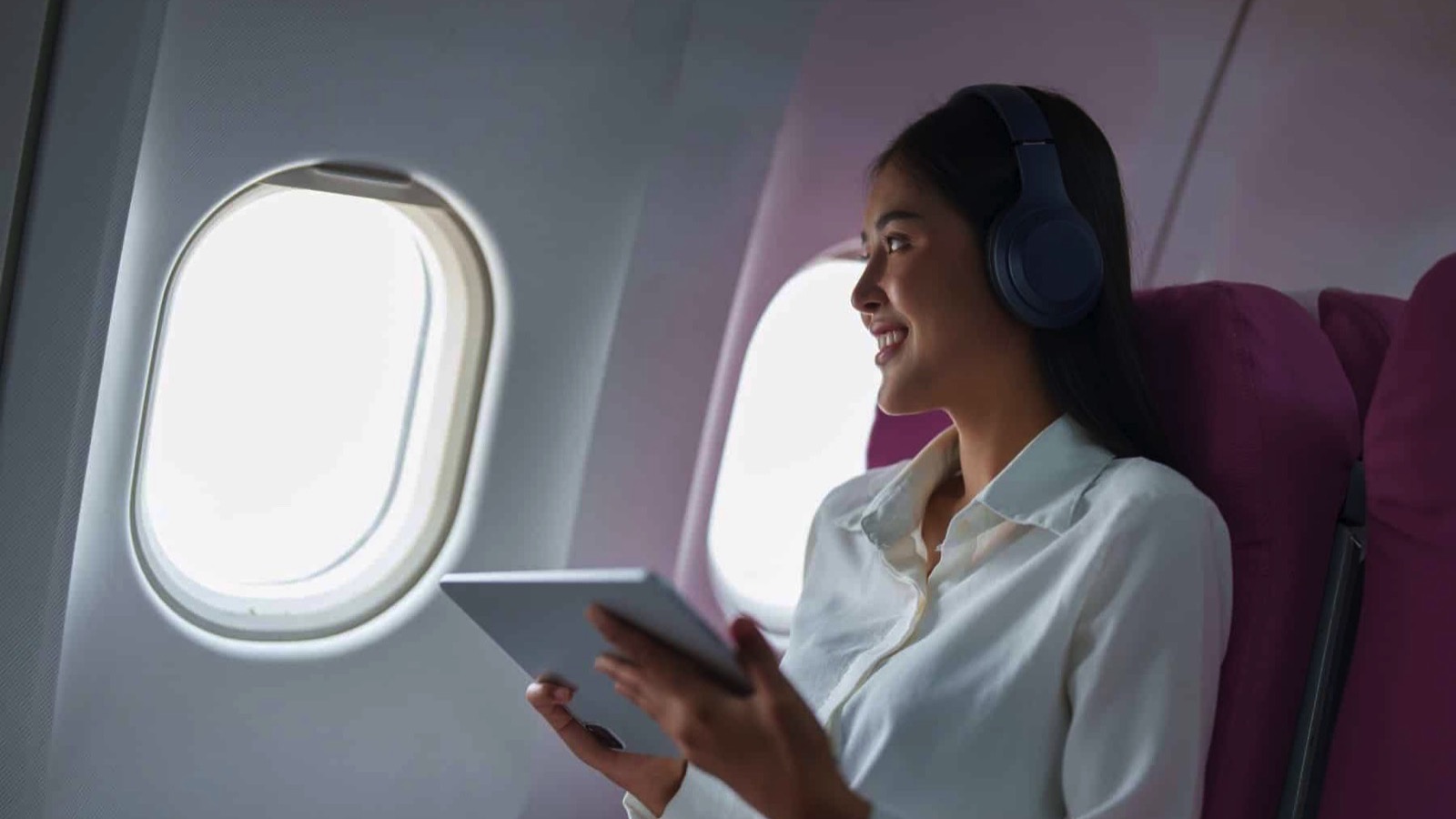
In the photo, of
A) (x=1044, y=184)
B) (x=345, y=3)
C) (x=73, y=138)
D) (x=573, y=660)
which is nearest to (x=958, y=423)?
(x=1044, y=184)

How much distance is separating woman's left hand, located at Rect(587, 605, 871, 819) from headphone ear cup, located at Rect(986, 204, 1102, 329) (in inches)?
22.4

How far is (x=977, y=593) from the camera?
1512 mm

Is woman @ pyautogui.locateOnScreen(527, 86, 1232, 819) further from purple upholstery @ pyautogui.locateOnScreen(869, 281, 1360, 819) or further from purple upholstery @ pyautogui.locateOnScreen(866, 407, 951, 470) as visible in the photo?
purple upholstery @ pyautogui.locateOnScreen(866, 407, 951, 470)

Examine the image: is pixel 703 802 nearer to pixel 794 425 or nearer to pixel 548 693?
pixel 548 693

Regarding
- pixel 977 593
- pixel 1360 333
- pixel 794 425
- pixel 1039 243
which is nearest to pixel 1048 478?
pixel 977 593

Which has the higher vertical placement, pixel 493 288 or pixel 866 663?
pixel 493 288

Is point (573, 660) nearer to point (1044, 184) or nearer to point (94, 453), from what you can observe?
point (1044, 184)

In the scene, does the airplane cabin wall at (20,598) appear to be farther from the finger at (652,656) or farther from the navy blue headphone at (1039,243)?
the navy blue headphone at (1039,243)

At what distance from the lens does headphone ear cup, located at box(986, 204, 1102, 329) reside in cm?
150

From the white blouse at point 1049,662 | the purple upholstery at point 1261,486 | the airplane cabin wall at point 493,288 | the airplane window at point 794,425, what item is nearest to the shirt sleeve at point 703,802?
the white blouse at point 1049,662

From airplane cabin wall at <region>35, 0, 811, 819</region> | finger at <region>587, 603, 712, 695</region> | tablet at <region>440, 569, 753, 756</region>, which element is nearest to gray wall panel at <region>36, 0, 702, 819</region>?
airplane cabin wall at <region>35, 0, 811, 819</region>

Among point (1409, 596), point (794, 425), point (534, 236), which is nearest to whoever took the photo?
point (1409, 596)

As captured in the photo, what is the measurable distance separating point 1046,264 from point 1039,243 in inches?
0.9

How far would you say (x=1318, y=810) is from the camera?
1.53 metres
